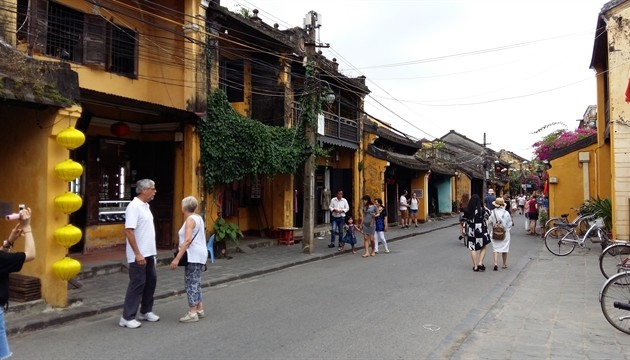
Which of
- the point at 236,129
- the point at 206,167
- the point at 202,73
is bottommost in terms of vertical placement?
the point at 206,167

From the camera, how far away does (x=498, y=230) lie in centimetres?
1134

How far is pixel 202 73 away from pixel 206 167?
8.03ft

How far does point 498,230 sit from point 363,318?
18.6 ft

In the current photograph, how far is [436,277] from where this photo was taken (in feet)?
34.2

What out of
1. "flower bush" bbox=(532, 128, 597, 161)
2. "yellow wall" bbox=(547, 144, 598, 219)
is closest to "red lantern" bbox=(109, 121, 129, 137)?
"yellow wall" bbox=(547, 144, 598, 219)

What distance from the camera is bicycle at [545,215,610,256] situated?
13797mm

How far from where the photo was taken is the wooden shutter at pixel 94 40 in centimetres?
1142

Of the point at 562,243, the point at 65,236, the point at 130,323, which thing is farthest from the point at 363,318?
the point at 562,243

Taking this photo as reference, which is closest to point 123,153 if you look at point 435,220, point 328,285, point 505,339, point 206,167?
point 206,167

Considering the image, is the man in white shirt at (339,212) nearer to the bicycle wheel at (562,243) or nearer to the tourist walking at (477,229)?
the tourist walking at (477,229)

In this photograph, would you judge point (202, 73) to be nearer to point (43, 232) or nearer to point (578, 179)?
point (43, 232)

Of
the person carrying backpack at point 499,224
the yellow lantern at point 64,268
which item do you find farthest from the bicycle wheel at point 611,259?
the yellow lantern at point 64,268

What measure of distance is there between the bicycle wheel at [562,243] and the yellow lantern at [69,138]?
12.7 meters

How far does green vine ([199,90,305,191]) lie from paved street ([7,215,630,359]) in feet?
9.18
